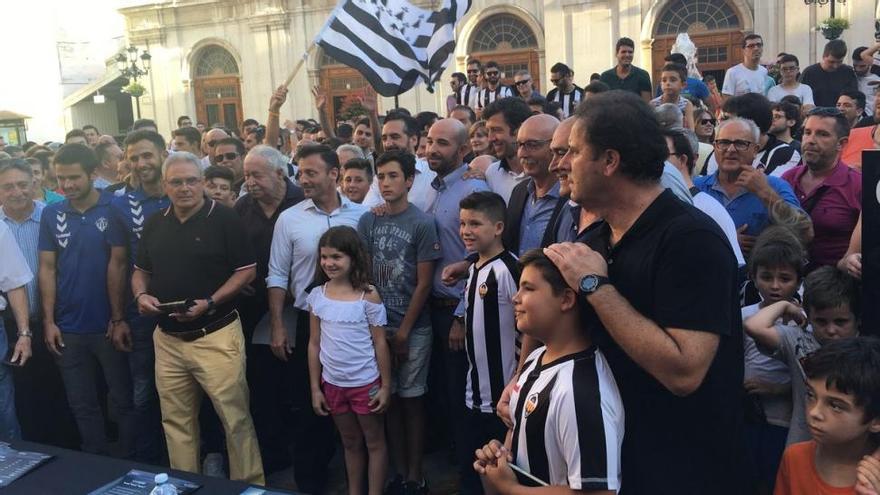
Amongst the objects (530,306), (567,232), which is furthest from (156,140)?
(530,306)

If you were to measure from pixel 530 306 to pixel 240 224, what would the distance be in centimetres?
277

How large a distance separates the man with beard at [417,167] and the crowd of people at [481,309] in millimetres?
30

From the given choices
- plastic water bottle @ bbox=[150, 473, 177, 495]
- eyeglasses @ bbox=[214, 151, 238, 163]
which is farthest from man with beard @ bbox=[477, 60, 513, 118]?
plastic water bottle @ bbox=[150, 473, 177, 495]

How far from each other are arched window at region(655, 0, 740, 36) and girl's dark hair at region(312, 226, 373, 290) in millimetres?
16617

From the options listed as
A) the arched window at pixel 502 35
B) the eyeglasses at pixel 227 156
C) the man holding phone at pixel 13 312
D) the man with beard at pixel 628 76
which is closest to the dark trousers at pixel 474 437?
the man holding phone at pixel 13 312

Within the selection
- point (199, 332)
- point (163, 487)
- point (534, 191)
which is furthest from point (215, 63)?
point (163, 487)

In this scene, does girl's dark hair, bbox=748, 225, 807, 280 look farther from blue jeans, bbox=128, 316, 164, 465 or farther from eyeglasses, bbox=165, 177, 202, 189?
blue jeans, bbox=128, 316, 164, 465

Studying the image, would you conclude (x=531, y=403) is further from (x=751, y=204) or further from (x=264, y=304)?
A: (x=264, y=304)

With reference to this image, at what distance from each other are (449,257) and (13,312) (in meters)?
2.89

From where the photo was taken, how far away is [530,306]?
235 centimetres

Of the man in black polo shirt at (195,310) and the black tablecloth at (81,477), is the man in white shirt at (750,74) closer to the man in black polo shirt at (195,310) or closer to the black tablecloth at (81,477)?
the man in black polo shirt at (195,310)

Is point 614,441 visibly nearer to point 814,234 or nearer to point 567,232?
point 567,232

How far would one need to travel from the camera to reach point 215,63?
26.4m

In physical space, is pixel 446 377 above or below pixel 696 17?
below
